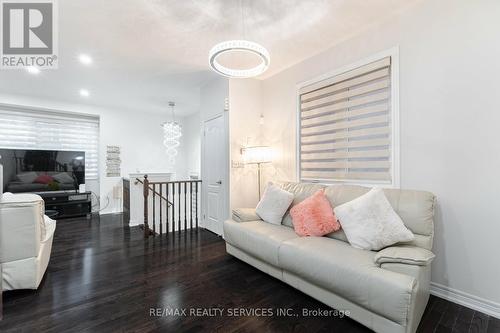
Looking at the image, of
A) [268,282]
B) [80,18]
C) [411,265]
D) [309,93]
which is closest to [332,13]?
[309,93]

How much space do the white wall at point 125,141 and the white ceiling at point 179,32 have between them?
163 centimetres

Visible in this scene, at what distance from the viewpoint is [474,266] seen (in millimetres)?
1959

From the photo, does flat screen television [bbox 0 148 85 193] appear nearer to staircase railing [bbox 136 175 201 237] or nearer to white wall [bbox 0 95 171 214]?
white wall [bbox 0 95 171 214]

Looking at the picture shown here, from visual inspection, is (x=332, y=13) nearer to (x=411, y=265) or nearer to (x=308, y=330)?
(x=411, y=265)

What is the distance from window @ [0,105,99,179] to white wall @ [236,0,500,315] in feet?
21.6

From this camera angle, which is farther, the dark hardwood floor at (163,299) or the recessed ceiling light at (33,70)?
the recessed ceiling light at (33,70)

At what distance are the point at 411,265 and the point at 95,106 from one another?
6.88 meters

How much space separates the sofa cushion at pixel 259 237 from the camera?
2.32 meters

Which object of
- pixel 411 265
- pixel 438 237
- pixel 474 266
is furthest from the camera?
pixel 438 237

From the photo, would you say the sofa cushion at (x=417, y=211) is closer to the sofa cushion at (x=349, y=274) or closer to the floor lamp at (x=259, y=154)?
the sofa cushion at (x=349, y=274)

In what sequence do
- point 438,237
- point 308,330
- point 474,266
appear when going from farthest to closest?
point 438,237
point 474,266
point 308,330

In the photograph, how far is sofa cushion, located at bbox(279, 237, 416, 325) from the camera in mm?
1459

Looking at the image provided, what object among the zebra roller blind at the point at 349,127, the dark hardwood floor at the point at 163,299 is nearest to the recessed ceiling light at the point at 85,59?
the dark hardwood floor at the point at 163,299

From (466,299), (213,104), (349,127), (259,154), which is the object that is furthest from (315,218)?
(213,104)
